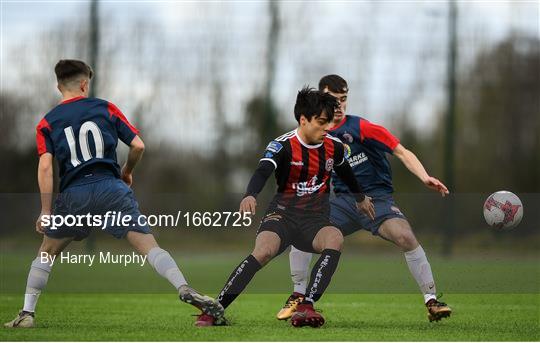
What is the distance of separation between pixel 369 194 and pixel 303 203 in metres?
0.87

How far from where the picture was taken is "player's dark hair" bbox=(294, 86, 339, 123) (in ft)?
20.2

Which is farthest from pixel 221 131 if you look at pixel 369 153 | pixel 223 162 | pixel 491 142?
pixel 369 153

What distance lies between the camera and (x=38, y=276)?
6098 mm

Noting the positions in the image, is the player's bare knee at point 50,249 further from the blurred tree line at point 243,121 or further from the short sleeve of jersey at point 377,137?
the blurred tree line at point 243,121

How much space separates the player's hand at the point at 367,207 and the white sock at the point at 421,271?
375 mm

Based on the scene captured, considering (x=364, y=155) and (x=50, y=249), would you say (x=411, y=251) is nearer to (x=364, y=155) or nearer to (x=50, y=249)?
(x=364, y=155)

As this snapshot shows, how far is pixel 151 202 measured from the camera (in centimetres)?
923

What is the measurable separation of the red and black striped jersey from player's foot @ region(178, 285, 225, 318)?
2.79ft

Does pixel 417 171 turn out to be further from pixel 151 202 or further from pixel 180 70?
pixel 180 70

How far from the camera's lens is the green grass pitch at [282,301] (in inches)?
229

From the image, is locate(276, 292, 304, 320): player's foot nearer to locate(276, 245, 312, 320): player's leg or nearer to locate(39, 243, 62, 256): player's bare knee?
locate(276, 245, 312, 320): player's leg

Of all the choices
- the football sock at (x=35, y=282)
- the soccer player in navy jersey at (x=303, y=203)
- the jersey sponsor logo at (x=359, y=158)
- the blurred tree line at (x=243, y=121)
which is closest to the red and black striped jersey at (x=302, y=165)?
the soccer player in navy jersey at (x=303, y=203)

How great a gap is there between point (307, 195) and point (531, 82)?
1318 centimetres

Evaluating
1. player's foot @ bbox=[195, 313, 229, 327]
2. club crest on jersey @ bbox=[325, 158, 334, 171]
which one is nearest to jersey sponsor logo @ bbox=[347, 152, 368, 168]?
club crest on jersey @ bbox=[325, 158, 334, 171]
